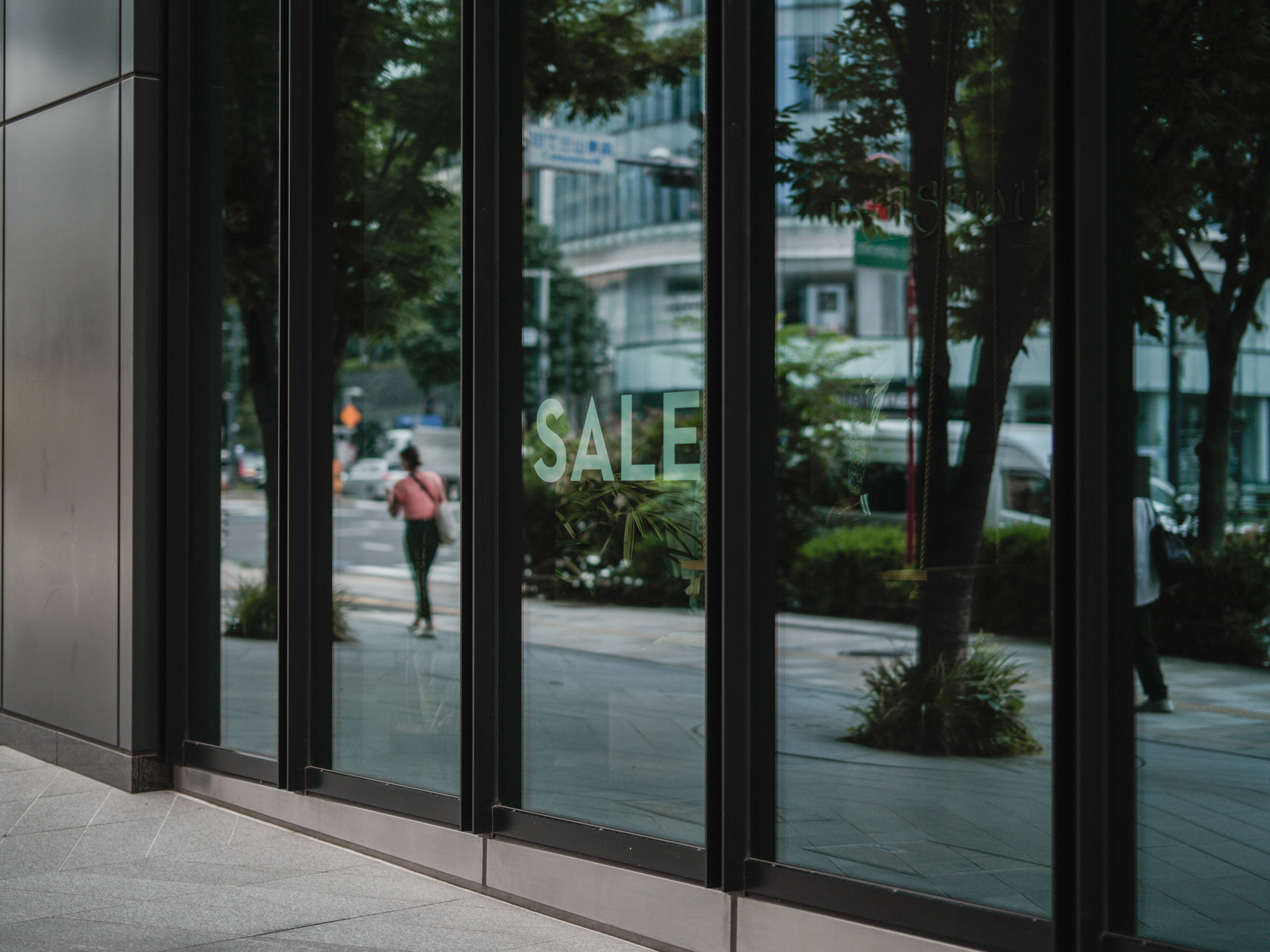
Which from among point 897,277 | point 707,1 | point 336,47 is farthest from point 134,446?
point 897,277

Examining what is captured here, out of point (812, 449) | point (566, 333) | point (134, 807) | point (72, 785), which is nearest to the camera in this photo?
point (134, 807)

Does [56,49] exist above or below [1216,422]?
above

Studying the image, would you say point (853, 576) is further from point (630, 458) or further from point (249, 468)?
point (249, 468)

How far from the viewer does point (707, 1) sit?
4.30 meters

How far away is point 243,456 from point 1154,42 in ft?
143

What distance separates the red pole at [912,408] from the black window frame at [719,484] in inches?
148

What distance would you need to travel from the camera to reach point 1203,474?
5.09 m

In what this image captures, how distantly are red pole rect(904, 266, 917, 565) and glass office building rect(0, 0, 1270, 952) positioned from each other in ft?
0.29

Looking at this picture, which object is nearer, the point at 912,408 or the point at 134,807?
the point at 134,807

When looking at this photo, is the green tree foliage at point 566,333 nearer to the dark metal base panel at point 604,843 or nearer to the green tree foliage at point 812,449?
the green tree foliage at point 812,449

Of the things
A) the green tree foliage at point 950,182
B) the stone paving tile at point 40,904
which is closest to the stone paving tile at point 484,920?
the stone paving tile at point 40,904

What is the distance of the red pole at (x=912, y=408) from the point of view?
8.38 m

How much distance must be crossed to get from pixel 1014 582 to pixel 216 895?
657 cm

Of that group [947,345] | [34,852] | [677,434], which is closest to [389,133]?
[947,345]
